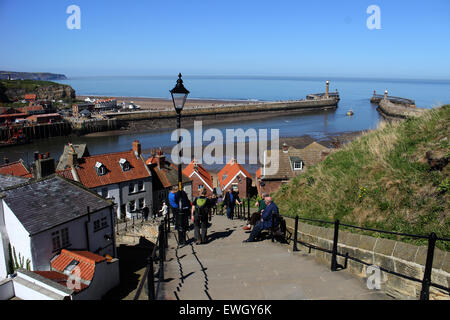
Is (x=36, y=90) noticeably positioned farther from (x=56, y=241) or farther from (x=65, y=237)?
(x=56, y=241)

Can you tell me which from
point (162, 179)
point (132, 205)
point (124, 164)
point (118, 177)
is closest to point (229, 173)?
point (162, 179)

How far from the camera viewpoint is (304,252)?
8.76 metres

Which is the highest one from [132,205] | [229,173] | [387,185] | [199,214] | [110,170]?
[387,185]

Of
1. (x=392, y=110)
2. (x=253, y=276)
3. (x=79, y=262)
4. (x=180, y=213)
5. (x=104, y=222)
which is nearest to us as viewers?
(x=253, y=276)

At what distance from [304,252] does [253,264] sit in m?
1.68

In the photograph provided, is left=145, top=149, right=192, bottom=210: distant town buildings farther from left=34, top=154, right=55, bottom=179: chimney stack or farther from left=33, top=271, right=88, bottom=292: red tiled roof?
left=33, top=271, right=88, bottom=292: red tiled roof

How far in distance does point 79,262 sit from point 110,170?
1606 cm

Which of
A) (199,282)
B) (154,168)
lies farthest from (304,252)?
(154,168)

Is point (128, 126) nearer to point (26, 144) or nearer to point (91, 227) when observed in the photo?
point (26, 144)

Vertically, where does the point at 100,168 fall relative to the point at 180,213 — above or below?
below

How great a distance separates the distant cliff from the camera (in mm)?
137375

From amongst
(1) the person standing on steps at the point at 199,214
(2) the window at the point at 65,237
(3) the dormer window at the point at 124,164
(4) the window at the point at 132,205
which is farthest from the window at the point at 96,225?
(3) the dormer window at the point at 124,164

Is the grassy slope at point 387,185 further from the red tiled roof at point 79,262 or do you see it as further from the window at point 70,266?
the window at point 70,266

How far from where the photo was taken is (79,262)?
17594mm
